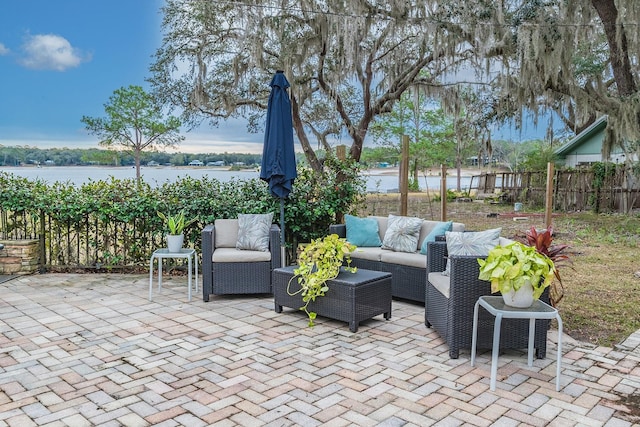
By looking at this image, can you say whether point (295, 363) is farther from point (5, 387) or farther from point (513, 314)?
point (5, 387)

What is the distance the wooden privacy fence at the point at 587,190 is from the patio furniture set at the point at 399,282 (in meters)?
10.6

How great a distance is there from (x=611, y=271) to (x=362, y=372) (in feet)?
15.4

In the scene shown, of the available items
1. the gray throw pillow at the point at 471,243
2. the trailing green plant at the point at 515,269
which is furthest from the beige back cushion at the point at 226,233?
the trailing green plant at the point at 515,269

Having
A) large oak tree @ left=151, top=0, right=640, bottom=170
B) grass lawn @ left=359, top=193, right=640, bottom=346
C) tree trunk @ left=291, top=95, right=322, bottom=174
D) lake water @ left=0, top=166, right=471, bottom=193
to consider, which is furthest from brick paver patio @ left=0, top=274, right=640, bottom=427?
tree trunk @ left=291, top=95, right=322, bottom=174

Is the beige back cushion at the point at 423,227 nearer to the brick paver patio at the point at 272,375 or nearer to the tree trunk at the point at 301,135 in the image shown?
the brick paver patio at the point at 272,375

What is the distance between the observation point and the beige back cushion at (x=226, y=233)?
4.98m

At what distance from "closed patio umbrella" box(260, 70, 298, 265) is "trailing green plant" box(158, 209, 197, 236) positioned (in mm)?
997

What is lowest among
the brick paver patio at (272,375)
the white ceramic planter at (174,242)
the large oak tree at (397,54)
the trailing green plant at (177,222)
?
the brick paver patio at (272,375)

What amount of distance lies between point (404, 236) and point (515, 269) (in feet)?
6.90

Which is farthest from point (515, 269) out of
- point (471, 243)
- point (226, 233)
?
point (226, 233)

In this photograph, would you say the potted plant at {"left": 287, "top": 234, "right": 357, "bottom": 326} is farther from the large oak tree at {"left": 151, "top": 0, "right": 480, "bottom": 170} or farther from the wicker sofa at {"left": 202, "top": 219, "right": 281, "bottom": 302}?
the large oak tree at {"left": 151, "top": 0, "right": 480, "bottom": 170}

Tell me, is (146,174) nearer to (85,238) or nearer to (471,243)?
(85,238)

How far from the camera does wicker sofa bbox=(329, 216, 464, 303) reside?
14.4 feet

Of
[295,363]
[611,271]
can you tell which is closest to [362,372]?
[295,363]
